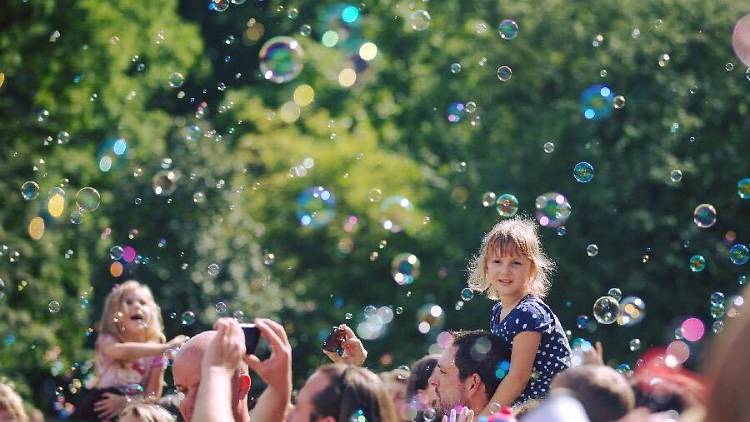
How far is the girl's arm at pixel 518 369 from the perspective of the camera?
423cm

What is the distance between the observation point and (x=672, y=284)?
1518 centimetres

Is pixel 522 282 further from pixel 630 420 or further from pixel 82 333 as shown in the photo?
pixel 82 333

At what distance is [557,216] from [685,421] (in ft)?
16.7

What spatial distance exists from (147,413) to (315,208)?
41.2 feet

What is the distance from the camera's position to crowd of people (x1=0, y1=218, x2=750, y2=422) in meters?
2.76

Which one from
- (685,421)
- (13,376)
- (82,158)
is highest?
(685,421)

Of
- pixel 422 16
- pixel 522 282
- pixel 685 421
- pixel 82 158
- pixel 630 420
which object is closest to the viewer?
pixel 685 421

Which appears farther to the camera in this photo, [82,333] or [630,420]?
[82,333]

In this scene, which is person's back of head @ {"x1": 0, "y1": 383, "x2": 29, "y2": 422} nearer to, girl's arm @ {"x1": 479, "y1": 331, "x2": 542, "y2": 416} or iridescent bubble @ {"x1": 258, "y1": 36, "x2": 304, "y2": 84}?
girl's arm @ {"x1": 479, "y1": 331, "x2": 542, "y2": 416}

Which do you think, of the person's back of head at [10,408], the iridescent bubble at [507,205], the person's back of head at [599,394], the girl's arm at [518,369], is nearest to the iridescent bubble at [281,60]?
the iridescent bubble at [507,205]

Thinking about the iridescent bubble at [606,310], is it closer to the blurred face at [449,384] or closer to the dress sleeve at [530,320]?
the dress sleeve at [530,320]

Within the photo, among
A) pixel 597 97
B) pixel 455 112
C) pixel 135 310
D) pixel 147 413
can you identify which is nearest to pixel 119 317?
pixel 135 310

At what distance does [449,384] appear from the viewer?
165 inches

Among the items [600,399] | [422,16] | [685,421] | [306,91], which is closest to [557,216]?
[422,16]
